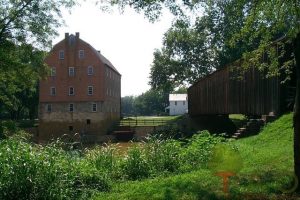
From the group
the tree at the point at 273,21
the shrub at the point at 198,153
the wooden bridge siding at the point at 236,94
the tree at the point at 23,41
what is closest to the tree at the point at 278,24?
the tree at the point at 273,21

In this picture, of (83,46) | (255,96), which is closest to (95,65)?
(83,46)

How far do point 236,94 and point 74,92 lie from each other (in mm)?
32826

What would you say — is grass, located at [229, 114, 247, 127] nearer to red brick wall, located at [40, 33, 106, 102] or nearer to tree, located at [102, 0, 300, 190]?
red brick wall, located at [40, 33, 106, 102]

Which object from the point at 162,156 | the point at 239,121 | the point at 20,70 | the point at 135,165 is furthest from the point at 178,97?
the point at 135,165

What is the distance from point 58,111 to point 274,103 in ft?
127

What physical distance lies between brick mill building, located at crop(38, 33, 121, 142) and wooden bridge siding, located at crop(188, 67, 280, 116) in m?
18.9

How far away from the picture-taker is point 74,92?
181 ft

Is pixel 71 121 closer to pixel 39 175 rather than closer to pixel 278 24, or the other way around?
pixel 39 175

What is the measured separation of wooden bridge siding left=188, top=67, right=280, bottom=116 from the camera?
21.1m

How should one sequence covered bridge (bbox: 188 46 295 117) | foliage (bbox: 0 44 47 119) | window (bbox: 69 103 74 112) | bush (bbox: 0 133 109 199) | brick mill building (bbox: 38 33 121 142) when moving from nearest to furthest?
bush (bbox: 0 133 109 199) → covered bridge (bbox: 188 46 295 117) → foliage (bbox: 0 44 47 119) → brick mill building (bbox: 38 33 121 142) → window (bbox: 69 103 74 112)

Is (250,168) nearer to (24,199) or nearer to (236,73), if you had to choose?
(24,199)

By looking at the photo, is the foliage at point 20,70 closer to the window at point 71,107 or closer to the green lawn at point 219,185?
the green lawn at point 219,185

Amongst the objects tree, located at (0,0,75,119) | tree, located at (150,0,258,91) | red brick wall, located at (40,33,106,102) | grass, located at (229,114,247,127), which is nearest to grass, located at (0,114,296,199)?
tree, located at (0,0,75,119)

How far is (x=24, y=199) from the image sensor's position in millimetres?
7418
